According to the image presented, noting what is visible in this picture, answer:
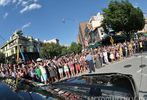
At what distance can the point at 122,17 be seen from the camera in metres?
65.6

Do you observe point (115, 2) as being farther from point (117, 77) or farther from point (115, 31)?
point (117, 77)

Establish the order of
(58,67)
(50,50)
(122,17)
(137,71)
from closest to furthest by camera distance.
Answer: (137,71) < (58,67) < (122,17) < (50,50)

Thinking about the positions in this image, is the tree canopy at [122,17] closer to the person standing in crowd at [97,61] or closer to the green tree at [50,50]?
the person standing in crowd at [97,61]

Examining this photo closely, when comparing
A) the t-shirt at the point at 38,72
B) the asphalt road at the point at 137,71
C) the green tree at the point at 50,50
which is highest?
the green tree at the point at 50,50

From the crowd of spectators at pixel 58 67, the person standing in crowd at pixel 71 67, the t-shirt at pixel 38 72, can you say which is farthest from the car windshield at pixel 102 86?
the person standing in crowd at pixel 71 67

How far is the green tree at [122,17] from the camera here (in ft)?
216

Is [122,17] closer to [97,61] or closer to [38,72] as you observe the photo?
[97,61]

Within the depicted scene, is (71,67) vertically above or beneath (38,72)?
above

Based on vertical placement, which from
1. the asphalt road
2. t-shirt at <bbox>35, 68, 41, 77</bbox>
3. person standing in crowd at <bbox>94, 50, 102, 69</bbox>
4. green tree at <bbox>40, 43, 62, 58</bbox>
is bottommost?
the asphalt road

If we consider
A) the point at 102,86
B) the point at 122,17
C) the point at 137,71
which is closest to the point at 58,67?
the point at 137,71

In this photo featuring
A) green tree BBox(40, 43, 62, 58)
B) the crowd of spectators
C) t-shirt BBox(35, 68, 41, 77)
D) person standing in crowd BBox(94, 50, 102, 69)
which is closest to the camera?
t-shirt BBox(35, 68, 41, 77)

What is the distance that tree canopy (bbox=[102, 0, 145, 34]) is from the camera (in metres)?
65.7

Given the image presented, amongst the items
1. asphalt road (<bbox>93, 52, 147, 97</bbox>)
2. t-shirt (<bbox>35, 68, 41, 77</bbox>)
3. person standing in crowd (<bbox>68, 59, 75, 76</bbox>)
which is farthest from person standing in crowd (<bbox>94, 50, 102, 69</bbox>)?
t-shirt (<bbox>35, 68, 41, 77</bbox>)

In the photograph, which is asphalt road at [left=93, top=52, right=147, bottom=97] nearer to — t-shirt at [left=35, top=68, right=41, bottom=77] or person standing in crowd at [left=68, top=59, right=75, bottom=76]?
person standing in crowd at [left=68, top=59, right=75, bottom=76]
